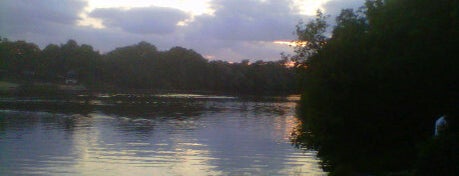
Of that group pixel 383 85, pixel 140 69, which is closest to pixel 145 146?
pixel 383 85

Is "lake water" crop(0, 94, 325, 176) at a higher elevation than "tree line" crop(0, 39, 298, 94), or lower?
lower

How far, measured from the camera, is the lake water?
928 inches

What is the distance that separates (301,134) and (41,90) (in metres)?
75.8

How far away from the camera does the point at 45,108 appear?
5444 cm

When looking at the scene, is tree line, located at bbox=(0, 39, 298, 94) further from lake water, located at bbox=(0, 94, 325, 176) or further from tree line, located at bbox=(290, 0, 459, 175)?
tree line, located at bbox=(290, 0, 459, 175)

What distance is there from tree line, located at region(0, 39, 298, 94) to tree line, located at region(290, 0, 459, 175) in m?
87.6

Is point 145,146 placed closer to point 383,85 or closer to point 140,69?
point 383,85

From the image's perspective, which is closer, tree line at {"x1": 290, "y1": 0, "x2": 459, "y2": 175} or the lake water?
tree line at {"x1": 290, "y1": 0, "x2": 459, "y2": 175}

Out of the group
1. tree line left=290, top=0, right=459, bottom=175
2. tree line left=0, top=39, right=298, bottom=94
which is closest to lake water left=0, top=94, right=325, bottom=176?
tree line left=290, top=0, right=459, bottom=175

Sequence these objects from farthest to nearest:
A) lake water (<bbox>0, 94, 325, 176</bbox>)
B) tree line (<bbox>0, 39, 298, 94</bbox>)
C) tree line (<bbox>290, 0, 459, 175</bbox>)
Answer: tree line (<bbox>0, 39, 298, 94</bbox>), lake water (<bbox>0, 94, 325, 176</bbox>), tree line (<bbox>290, 0, 459, 175</bbox>)

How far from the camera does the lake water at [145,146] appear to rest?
23562 mm

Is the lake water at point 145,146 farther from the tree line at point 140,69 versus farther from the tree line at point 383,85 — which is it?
the tree line at point 140,69

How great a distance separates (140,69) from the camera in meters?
121

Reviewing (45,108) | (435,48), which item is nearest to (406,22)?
(435,48)
